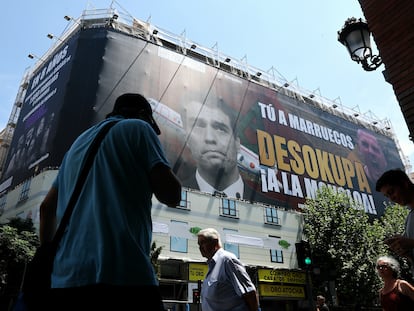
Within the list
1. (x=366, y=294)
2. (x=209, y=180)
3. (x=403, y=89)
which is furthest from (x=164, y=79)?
(x=403, y=89)

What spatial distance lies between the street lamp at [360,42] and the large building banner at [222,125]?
1575 centimetres

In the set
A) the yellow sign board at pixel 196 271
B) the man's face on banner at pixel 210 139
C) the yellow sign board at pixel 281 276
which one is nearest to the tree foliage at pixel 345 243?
the yellow sign board at pixel 281 276

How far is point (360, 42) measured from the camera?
4.92m

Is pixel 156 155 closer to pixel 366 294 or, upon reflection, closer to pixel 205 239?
pixel 205 239

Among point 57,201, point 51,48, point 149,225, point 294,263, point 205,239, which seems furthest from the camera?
point 51,48

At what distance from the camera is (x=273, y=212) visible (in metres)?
23.5

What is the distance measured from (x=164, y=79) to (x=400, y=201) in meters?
21.3

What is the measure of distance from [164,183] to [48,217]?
59cm

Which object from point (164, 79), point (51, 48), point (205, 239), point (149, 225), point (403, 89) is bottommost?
point (149, 225)

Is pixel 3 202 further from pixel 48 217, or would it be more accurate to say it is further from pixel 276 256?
pixel 48 217

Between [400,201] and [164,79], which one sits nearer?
[400,201]

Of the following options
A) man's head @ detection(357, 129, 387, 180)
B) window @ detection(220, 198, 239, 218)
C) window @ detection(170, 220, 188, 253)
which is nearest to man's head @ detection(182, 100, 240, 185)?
window @ detection(220, 198, 239, 218)

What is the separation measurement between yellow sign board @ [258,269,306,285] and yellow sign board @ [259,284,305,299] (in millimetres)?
318

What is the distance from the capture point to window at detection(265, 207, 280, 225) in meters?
23.0
